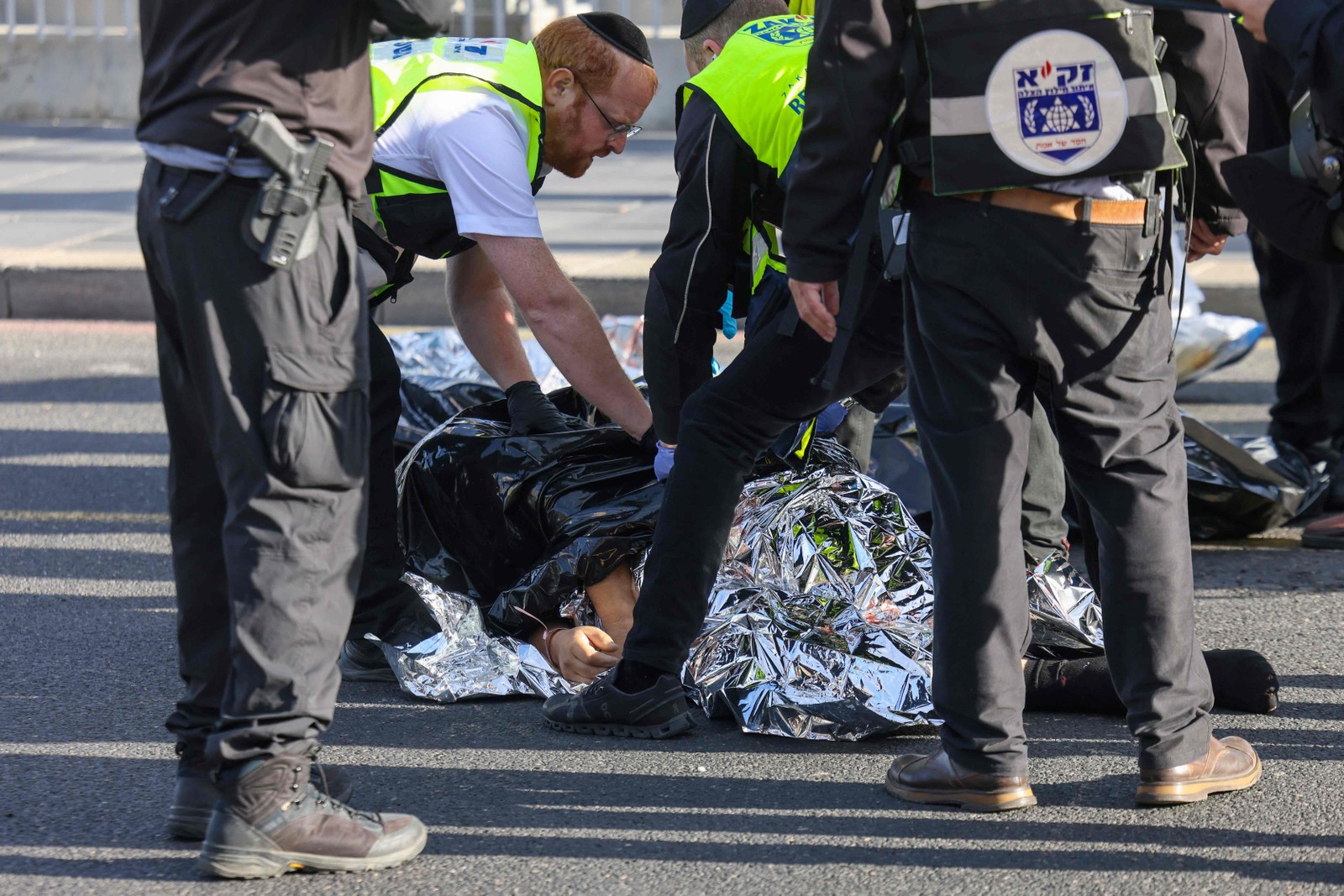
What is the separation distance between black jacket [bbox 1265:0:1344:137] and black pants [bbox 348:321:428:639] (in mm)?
1966

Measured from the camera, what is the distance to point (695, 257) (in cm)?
311

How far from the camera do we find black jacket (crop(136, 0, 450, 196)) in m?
2.29

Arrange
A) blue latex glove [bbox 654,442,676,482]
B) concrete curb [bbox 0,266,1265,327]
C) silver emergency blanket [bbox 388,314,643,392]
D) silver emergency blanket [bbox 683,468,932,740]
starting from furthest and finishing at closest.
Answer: concrete curb [bbox 0,266,1265,327], silver emergency blanket [bbox 388,314,643,392], blue latex glove [bbox 654,442,676,482], silver emergency blanket [bbox 683,468,932,740]

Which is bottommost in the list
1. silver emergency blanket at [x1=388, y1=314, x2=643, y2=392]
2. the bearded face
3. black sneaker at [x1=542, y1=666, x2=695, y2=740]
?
black sneaker at [x1=542, y1=666, x2=695, y2=740]

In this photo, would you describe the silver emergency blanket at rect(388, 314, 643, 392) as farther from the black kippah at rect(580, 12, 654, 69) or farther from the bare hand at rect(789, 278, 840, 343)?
the bare hand at rect(789, 278, 840, 343)

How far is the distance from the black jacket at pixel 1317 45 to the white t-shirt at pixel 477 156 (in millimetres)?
1563

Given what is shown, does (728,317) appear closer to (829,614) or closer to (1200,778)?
(829,614)

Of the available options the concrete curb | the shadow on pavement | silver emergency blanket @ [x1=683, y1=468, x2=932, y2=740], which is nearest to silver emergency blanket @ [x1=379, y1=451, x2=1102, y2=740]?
silver emergency blanket @ [x1=683, y1=468, x2=932, y2=740]

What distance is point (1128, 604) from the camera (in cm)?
264

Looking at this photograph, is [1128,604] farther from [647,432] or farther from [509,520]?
[509,520]

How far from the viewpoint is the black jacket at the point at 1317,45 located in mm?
2203

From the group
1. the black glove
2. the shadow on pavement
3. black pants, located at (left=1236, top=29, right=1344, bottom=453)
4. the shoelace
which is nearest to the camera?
the shoelace

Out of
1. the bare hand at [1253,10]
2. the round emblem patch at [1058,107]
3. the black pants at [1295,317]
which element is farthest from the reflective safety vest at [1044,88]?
the black pants at [1295,317]

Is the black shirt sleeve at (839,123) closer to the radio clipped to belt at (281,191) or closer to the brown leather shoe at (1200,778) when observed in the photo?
the radio clipped to belt at (281,191)
